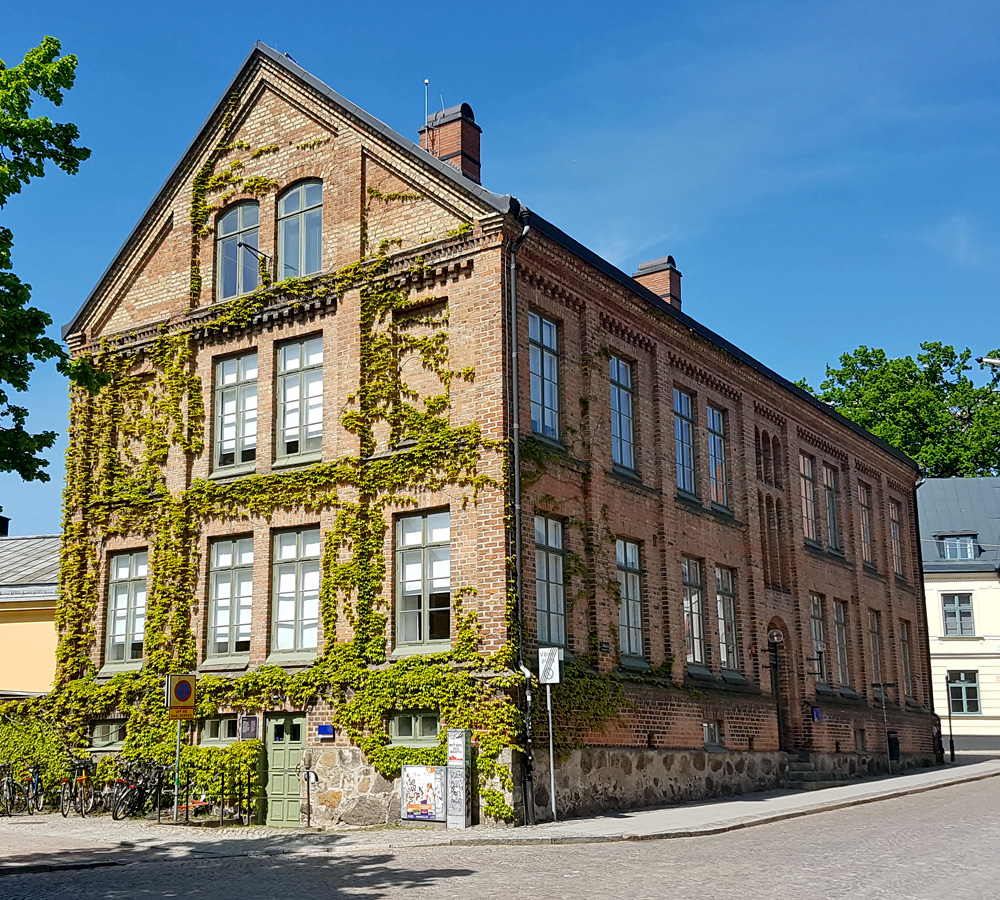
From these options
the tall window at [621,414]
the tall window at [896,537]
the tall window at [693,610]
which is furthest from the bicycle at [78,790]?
the tall window at [896,537]

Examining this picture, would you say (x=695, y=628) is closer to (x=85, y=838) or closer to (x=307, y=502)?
(x=307, y=502)

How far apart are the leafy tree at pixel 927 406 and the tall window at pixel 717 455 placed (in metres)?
32.7

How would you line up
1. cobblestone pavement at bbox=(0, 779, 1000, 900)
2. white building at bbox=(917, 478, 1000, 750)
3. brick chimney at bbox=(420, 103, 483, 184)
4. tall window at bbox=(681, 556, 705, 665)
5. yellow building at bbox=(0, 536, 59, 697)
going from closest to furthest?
cobblestone pavement at bbox=(0, 779, 1000, 900)
tall window at bbox=(681, 556, 705, 665)
brick chimney at bbox=(420, 103, 483, 184)
yellow building at bbox=(0, 536, 59, 697)
white building at bbox=(917, 478, 1000, 750)

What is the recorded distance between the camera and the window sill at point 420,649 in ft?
65.4

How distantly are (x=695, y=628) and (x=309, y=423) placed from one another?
9.28 metres

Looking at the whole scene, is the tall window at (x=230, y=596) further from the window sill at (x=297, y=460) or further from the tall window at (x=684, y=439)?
the tall window at (x=684, y=439)

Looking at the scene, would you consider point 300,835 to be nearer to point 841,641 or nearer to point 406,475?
point 406,475

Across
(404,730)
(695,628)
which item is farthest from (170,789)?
(695,628)

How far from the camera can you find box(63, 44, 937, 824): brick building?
20.2 metres

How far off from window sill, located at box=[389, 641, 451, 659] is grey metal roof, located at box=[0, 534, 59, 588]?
13.6m

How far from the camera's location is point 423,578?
67.4ft

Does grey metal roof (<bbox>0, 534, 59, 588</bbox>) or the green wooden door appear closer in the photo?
the green wooden door

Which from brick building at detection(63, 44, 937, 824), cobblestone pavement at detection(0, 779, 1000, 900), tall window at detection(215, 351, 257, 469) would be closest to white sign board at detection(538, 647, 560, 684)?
brick building at detection(63, 44, 937, 824)

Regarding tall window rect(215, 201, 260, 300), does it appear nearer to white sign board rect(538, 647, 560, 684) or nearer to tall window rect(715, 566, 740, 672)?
white sign board rect(538, 647, 560, 684)
